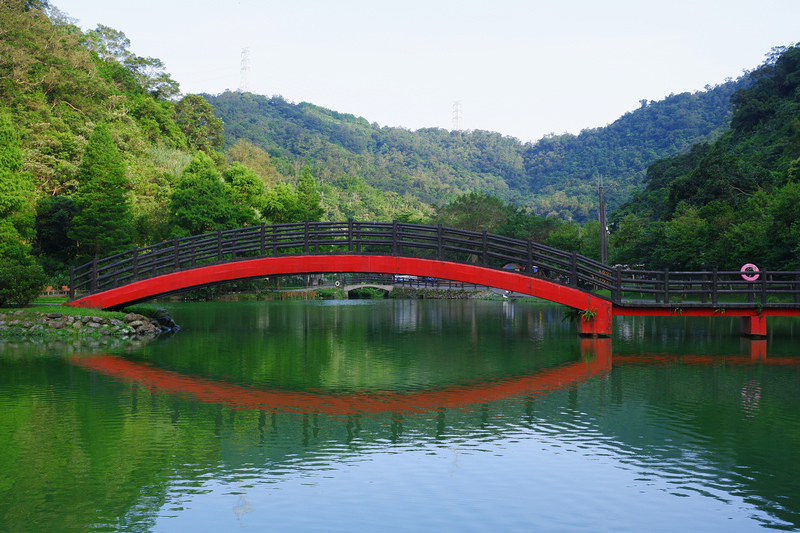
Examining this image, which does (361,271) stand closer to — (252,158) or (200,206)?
(200,206)

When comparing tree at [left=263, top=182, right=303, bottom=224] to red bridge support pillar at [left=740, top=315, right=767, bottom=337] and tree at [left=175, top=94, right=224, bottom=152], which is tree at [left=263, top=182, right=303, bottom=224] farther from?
red bridge support pillar at [left=740, top=315, right=767, bottom=337]

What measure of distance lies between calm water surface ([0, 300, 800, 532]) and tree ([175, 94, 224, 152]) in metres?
72.5

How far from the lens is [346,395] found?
12180 millimetres

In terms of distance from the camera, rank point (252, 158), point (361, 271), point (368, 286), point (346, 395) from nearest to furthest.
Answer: point (346, 395) < point (361, 271) < point (368, 286) < point (252, 158)

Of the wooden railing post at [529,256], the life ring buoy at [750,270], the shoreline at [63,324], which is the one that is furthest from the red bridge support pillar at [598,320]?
the shoreline at [63,324]

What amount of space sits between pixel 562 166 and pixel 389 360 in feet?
422

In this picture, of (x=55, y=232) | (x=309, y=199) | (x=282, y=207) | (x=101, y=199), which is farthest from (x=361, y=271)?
(x=309, y=199)

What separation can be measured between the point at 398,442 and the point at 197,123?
8941 centimetres

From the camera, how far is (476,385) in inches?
527

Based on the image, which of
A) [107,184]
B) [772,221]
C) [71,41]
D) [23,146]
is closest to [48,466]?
[772,221]

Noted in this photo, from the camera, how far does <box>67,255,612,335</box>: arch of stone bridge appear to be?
2073cm

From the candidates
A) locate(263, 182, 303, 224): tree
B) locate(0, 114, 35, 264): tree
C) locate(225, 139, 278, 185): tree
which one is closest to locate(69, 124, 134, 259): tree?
locate(0, 114, 35, 264): tree

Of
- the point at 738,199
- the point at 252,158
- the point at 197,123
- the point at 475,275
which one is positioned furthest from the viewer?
the point at 252,158

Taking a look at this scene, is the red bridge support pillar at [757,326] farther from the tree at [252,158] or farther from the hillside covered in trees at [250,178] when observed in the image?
the tree at [252,158]
